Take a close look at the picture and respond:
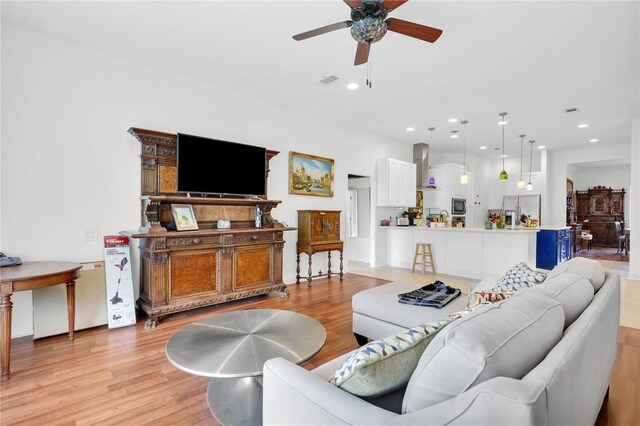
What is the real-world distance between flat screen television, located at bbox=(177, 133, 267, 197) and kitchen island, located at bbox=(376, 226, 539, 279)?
362cm

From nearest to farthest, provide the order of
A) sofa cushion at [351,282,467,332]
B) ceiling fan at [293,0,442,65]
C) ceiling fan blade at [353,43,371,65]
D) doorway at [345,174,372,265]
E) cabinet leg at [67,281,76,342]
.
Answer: ceiling fan at [293,0,442,65] → sofa cushion at [351,282,467,332] → ceiling fan blade at [353,43,371,65] → cabinet leg at [67,281,76,342] → doorway at [345,174,372,265]

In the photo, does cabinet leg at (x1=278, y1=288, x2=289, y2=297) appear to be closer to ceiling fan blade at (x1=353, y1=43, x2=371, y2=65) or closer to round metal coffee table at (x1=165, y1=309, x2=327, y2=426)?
round metal coffee table at (x1=165, y1=309, x2=327, y2=426)

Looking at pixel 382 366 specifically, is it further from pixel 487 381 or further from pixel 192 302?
pixel 192 302

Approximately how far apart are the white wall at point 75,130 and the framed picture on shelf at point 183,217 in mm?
442

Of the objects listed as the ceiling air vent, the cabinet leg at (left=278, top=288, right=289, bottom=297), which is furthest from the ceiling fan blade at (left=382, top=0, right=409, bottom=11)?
the cabinet leg at (left=278, top=288, right=289, bottom=297)

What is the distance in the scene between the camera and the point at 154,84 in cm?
389

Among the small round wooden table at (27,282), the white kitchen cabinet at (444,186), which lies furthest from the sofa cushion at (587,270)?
the white kitchen cabinet at (444,186)

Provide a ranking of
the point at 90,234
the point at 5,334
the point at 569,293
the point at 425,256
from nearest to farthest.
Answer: the point at 569,293
the point at 5,334
the point at 90,234
the point at 425,256

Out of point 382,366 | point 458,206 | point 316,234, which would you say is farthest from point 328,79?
point 458,206

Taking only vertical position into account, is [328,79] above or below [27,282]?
above

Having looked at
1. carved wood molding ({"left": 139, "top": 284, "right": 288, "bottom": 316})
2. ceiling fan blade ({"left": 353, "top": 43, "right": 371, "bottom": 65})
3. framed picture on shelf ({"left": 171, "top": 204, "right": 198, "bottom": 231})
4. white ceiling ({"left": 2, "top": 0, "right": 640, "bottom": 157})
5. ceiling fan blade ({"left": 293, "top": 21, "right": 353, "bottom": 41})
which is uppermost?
white ceiling ({"left": 2, "top": 0, "right": 640, "bottom": 157})

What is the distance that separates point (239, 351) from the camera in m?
1.80

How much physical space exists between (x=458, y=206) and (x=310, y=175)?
4.94 metres

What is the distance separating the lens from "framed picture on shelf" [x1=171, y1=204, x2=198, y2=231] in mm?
3744
